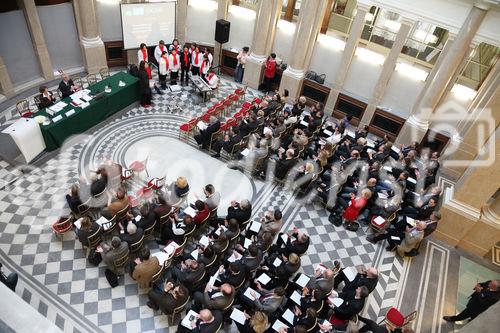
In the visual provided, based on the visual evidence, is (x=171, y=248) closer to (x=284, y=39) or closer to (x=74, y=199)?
(x=74, y=199)

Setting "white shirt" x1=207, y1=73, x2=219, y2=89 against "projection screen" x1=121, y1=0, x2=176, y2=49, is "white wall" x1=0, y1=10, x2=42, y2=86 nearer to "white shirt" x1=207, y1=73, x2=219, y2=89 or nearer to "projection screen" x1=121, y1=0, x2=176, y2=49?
"projection screen" x1=121, y1=0, x2=176, y2=49

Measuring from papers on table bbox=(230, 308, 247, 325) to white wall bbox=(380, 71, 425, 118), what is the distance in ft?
30.9

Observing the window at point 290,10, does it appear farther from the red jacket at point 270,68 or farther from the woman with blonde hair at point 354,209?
the woman with blonde hair at point 354,209

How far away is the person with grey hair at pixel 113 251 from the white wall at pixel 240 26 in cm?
1029

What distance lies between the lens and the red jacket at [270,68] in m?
13.9

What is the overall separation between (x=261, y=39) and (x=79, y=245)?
9523 millimetres

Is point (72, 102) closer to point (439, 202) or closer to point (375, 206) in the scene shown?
point (375, 206)

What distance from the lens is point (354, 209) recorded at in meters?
9.25

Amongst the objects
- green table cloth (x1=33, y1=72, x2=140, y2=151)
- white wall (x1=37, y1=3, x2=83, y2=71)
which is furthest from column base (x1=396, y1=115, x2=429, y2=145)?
white wall (x1=37, y1=3, x2=83, y2=71)

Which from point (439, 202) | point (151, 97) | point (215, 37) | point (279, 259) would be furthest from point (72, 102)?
point (439, 202)

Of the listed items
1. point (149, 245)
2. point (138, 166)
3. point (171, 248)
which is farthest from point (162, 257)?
point (138, 166)

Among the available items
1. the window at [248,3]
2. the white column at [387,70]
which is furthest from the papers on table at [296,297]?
the window at [248,3]

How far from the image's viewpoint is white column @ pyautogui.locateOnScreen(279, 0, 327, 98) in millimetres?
12188

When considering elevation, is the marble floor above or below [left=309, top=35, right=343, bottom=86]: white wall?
below
